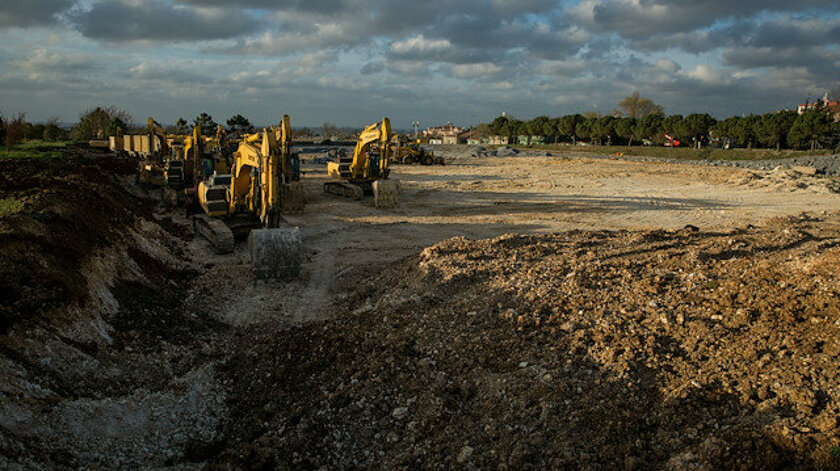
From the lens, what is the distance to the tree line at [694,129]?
4188 cm

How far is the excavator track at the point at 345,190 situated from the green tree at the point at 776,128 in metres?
39.7

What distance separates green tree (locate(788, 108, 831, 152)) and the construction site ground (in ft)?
124

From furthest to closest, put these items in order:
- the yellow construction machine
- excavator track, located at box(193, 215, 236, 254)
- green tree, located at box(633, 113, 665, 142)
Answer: green tree, located at box(633, 113, 665, 142) < the yellow construction machine < excavator track, located at box(193, 215, 236, 254)

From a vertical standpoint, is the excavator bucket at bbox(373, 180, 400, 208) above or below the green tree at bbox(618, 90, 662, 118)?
below

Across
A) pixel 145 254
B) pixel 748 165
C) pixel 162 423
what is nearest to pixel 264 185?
pixel 145 254

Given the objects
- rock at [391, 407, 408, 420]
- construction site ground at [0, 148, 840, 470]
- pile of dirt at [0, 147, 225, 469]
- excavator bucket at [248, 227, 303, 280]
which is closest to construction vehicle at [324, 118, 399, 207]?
construction site ground at [0, 148, 840, 470]

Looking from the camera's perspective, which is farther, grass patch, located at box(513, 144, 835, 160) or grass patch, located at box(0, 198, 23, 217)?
grass patch, located at box(513, 144, 835, 160)

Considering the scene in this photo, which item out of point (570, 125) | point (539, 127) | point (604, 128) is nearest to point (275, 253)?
point (604, 128)

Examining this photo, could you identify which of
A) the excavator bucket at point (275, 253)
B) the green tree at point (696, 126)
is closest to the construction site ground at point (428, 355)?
the excavator bucket at point (275, 253)

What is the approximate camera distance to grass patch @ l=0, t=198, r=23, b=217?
10094 millimetres

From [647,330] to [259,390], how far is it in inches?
183

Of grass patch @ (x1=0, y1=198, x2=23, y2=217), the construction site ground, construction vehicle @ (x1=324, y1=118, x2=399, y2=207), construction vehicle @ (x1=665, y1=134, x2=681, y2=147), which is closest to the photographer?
the construction site ground

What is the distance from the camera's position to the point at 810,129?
134 ft

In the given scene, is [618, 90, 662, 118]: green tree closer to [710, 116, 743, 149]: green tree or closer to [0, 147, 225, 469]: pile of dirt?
[710, 116, 743, 149]: green tree
